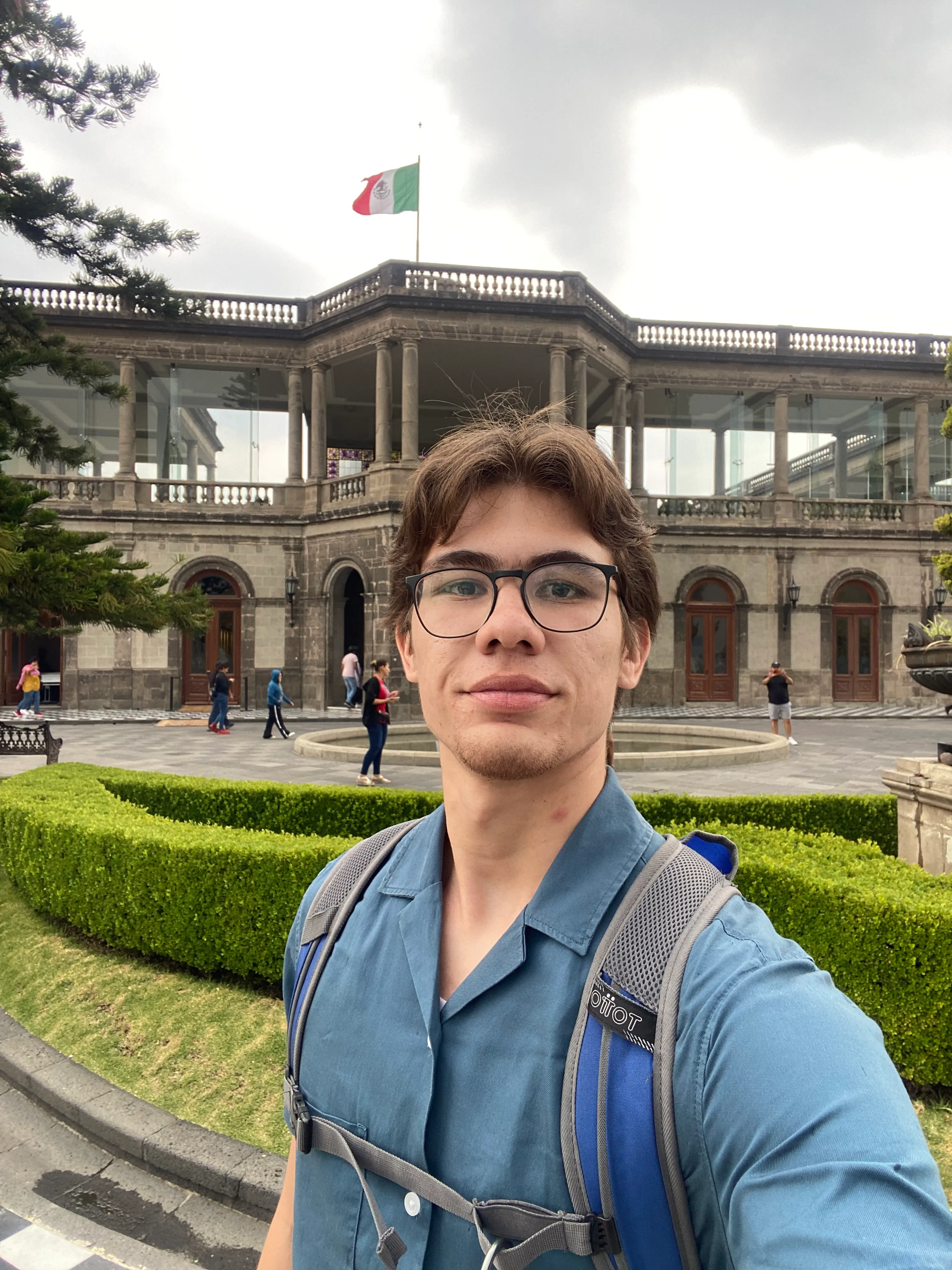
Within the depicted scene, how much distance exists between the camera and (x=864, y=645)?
26844 millimetres

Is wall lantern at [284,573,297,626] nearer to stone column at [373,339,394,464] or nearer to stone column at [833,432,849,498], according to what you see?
stone column at [373,339,394,464]

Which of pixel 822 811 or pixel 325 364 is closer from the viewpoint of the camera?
pixel 822 811

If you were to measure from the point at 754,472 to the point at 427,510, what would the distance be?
93.8 ft

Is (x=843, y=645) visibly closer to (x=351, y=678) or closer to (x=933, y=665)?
(x=351, y=678)

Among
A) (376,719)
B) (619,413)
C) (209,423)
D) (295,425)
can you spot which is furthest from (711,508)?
(376,719)

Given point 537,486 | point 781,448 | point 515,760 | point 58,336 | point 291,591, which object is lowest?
point 515,760

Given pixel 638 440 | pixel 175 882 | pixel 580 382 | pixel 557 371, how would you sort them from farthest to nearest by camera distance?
pixel 638 440
pixel 580 382
pixel 557 371
pixel 175 882

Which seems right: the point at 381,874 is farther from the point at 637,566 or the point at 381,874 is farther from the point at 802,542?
the point at 802,542

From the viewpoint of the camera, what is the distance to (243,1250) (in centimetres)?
299

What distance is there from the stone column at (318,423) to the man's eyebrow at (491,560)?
24466 millimetres

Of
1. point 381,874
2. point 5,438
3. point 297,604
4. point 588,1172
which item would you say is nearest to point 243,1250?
point 381,874

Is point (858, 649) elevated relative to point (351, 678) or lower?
elevated

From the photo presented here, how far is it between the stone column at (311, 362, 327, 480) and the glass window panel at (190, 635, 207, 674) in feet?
20.8

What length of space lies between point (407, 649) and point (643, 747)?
14.7 m
